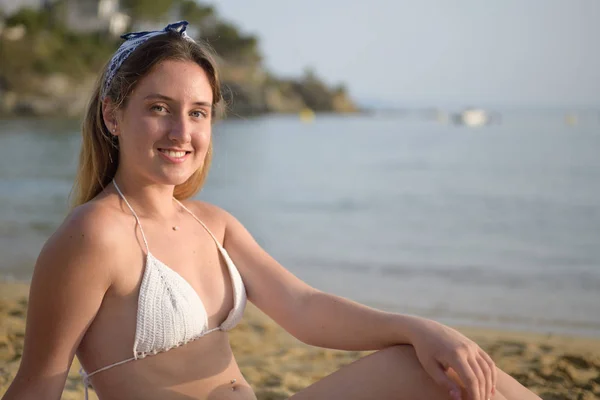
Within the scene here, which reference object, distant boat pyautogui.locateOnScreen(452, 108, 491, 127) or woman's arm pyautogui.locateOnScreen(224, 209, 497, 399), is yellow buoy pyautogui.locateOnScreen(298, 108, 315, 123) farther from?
woman's arm pyautogui.locateOnScreen(224, 209, 497, 399)

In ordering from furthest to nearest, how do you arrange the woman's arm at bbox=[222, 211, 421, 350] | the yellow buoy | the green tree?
the yellow buoy
the green tree
the woman's arm at bbox=[222, 211, 421, 350]

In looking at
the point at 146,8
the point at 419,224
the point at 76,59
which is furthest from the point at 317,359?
the point at 146,8

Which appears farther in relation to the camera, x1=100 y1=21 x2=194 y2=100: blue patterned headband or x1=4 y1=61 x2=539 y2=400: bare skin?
x1=100 y1=21 x2=194 y2=100: blue patterned headband

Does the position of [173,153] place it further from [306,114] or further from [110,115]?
[306,114]

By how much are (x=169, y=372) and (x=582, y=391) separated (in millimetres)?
2462

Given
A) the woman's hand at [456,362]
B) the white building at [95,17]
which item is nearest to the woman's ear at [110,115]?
the woman's hand at [456,362]

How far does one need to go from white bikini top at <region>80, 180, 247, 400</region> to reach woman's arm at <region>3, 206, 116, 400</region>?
12 cm

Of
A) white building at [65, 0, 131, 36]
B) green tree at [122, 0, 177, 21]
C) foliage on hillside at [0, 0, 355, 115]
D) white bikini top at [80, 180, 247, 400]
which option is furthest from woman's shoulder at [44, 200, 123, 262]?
green tree at [122, 0, 177, 21]

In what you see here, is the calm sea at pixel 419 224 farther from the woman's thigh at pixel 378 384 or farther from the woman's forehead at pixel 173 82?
the woman's thigh at pixel 378 384

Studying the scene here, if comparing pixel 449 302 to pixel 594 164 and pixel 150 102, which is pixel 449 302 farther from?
pixel 594 164

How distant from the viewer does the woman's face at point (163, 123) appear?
206 cm

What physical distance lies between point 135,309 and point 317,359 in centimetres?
255

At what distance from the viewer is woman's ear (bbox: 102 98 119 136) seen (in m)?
2.12

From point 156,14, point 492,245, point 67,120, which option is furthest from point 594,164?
point 156,14
